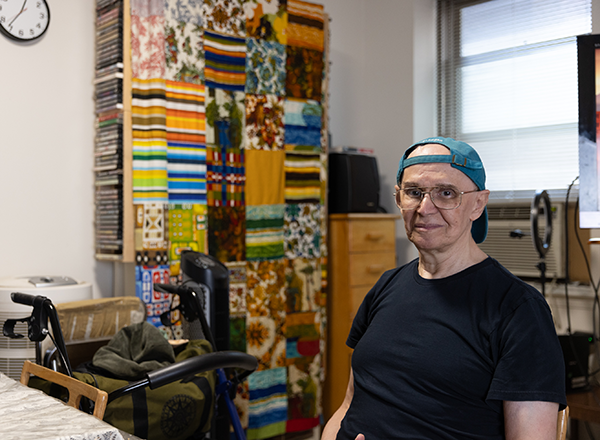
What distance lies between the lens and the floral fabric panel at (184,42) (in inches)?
110

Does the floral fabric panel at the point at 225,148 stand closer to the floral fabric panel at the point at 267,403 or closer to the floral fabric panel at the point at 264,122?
the floral fabric panel at the point at 264,122

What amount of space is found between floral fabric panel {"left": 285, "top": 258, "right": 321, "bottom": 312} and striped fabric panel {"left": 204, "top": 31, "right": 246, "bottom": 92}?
1019 millimetres

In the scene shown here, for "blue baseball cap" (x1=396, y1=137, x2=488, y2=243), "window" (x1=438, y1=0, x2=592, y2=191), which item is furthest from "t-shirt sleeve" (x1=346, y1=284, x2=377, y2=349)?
"window" (x1=438, y1=0, x2=592, y2=191)

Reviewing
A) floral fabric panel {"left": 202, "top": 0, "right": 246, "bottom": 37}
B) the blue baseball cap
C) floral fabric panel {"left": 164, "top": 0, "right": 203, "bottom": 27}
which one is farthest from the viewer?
floral fabric panel {"left": 202, "top": 0, "right": 246, "bottom": 37}

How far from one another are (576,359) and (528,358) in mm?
1997

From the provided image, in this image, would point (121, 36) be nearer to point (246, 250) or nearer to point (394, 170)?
point (246, 250)

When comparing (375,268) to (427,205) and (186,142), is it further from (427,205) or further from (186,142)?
(427,205)

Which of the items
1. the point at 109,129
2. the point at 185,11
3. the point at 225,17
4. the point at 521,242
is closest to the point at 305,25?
the point at 225,17

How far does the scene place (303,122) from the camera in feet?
10.9

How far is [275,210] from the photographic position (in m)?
3.21

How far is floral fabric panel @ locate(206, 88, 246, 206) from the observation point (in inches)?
116

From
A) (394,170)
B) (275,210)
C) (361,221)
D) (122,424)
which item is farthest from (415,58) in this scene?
(122,424)

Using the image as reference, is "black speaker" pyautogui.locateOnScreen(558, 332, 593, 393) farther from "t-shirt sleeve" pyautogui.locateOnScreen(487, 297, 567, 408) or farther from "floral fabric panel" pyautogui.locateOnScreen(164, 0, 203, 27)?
"floral fabric panel" pyautogui.locateOnScreen(164, 0, 203, 27)

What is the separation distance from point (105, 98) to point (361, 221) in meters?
1.58
